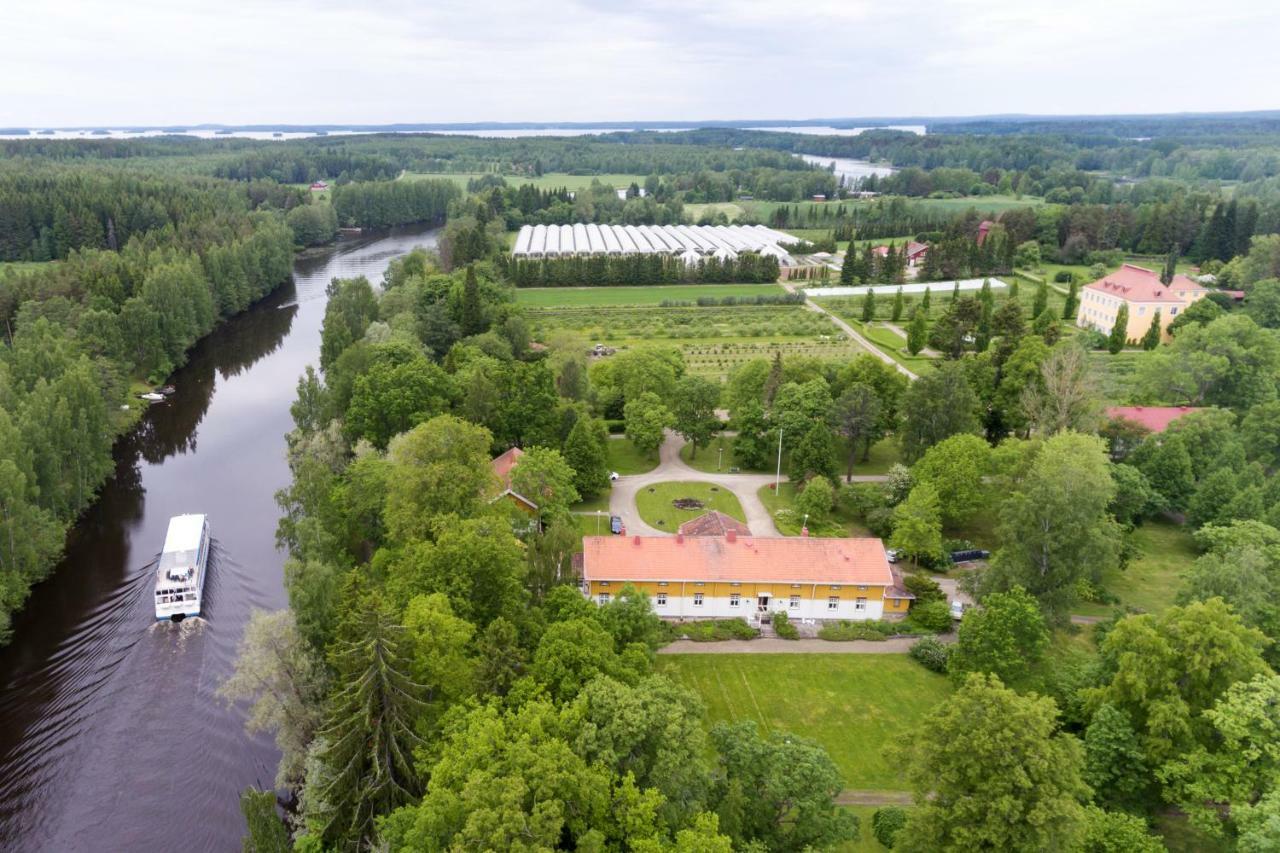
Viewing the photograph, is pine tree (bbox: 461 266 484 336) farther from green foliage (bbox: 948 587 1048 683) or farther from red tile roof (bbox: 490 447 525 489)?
green foliage (bbox: 948 587 1048 683)

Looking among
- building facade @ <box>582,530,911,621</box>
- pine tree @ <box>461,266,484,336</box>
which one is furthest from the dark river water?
pine tree @ <box>461,266,484,336</box>

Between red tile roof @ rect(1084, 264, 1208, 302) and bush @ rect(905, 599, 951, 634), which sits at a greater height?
red tile roof @ rect(1084, 264, 1208, 302)

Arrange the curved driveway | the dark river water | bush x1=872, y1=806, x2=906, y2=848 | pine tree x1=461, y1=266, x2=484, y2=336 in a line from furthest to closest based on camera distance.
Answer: pine tree x1=461, y1=266, x2=484, y2=336 → the curved driveway → the dark river water → bush x1=872, y1=806, x2=906, y2=848

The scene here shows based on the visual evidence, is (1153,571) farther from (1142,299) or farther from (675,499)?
(1142,299)

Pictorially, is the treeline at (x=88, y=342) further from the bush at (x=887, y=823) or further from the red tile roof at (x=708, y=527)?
the bush at (x=887, y=823)

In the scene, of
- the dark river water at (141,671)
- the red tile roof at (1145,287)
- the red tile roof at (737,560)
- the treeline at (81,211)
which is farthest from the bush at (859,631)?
the treeline at (81,211)

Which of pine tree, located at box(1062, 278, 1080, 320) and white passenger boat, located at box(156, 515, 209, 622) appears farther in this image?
pine tree, located at box(1062, 278, 1080, 320)
